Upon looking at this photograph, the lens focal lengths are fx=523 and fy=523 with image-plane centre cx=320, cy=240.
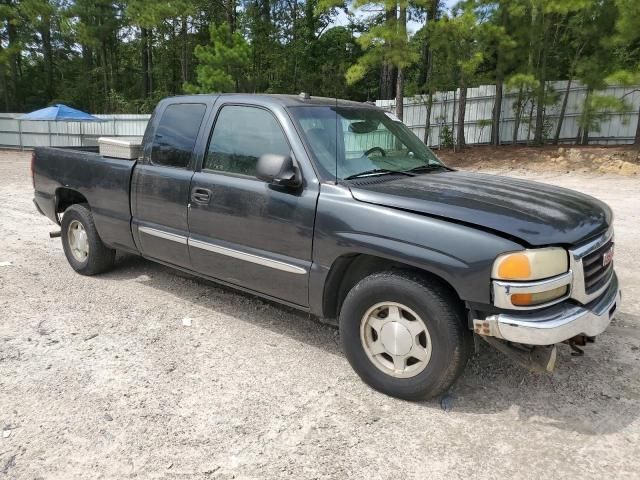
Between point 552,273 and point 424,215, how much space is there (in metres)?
0.75

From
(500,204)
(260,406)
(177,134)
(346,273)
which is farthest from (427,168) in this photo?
(260,406)

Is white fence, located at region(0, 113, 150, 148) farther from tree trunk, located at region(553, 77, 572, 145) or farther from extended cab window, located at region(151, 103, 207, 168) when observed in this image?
extended cab window, located at region(151, 103, 207, 168)

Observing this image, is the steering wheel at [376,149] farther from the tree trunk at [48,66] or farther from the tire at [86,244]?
the tree trunk at [48,66]

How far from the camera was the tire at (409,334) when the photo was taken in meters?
2.96

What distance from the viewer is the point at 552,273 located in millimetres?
2807

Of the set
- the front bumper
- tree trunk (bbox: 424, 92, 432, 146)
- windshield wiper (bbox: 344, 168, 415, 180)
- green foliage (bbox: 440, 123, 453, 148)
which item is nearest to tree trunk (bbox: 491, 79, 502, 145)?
green foliage (bbox: 440, 123, 453, 148)

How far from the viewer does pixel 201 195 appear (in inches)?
163

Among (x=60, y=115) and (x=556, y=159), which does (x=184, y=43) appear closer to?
(x=60, y=115)

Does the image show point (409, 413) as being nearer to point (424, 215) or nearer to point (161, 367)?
point (424, 215)

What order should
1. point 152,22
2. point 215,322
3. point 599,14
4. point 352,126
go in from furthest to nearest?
point 152,22 → point 599,14 → point 215,322 → point 352,126

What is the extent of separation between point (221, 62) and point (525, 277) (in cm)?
2103

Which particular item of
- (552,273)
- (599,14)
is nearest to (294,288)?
(552,273)

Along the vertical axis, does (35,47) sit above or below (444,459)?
above

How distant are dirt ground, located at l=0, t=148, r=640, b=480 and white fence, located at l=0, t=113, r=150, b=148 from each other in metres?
24.0
